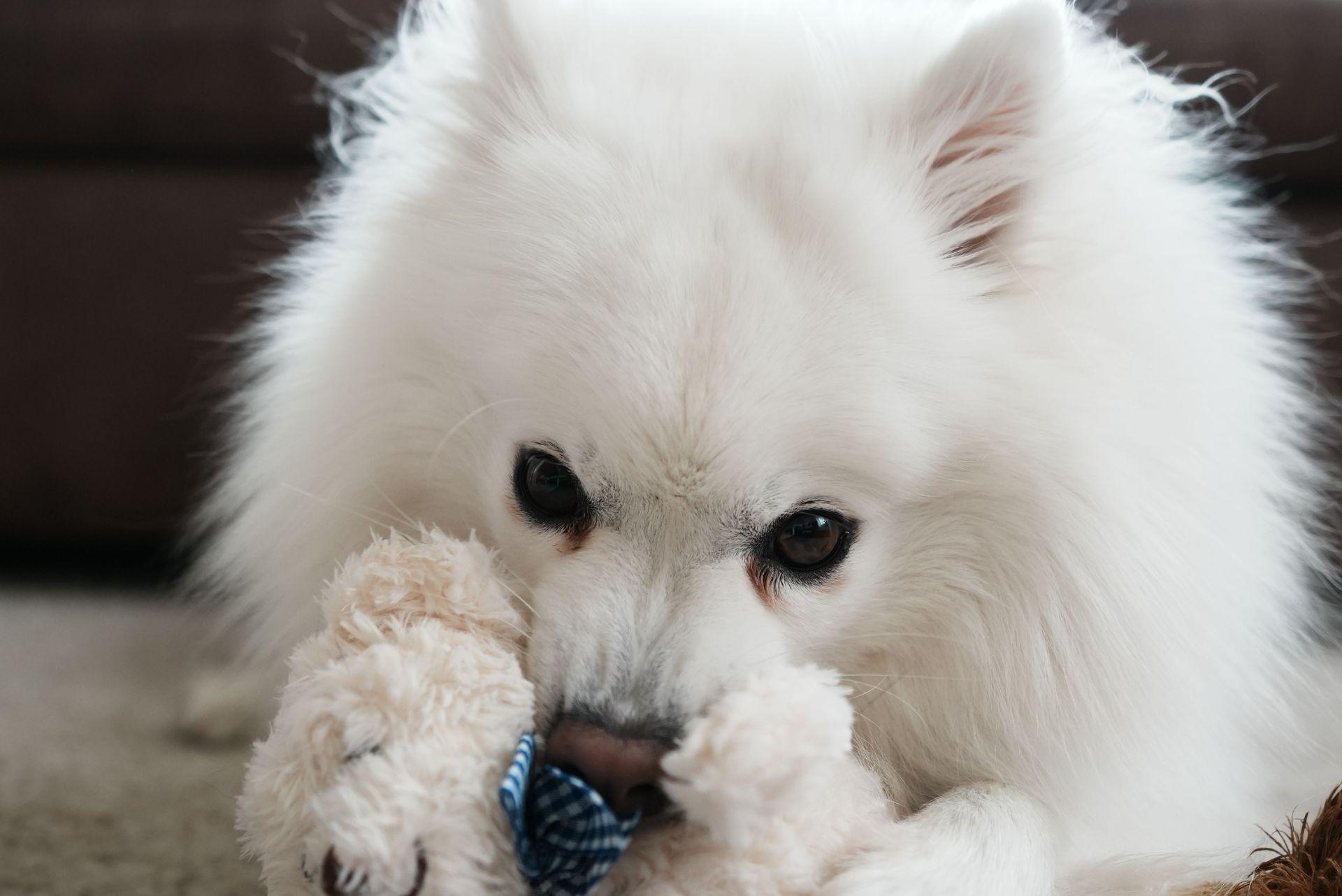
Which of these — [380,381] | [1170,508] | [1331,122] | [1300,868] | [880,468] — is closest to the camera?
[1300,868]

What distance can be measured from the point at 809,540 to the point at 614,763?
0.36 metres

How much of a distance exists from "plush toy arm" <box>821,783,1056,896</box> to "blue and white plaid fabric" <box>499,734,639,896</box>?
0.76 feet

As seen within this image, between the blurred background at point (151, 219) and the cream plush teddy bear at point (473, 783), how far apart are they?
1445mm

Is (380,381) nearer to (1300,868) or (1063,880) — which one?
(1063,880)

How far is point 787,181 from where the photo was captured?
138 cm

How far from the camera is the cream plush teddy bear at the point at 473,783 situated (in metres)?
1.01

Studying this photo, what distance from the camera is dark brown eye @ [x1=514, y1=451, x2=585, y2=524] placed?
A: 1383mm

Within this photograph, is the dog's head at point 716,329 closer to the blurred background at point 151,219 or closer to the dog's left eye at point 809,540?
the dog's left eye at point 809,540

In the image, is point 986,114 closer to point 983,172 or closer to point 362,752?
point 983,172

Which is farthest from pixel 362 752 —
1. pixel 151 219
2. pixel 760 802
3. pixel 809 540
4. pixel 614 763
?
pixel 151 219

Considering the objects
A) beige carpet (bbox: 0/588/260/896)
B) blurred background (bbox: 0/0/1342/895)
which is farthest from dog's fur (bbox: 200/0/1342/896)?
blurred background (bbox: 0/0/1342/895)

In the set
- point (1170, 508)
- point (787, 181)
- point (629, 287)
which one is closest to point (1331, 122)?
point (1170, 508)

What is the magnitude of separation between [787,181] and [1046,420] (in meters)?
0.41

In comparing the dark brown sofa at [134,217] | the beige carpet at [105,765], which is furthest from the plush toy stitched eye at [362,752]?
the dark brown sofa at [134,217]
